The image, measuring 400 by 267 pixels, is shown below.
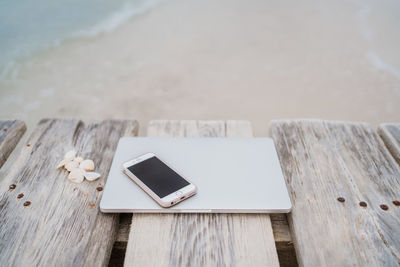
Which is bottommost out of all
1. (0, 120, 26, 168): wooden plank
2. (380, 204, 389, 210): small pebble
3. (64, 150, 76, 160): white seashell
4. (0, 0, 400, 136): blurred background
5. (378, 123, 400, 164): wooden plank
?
(0, 0, 400, 136): blurred background

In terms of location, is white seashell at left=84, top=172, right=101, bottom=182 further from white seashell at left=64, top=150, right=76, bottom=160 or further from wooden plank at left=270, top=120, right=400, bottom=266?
wooden plank at left=270, top=120, right=400, bottom=266

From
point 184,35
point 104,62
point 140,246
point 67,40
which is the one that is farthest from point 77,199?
point 67,40

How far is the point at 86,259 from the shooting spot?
2.53ft

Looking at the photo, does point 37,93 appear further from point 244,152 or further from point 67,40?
point 244,152

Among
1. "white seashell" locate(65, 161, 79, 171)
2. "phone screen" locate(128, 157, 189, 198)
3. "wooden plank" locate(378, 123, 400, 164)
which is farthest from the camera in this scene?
"wooden plank" locate(378, 123, 400, 164)

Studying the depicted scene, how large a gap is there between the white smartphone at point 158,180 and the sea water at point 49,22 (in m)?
2.56

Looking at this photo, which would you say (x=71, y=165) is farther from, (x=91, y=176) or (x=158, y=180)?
(x=158, y=180)

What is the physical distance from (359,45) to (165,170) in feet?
9.53

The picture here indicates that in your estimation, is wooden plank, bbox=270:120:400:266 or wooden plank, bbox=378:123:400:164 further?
wooden plank, bbox=378:123:400:164

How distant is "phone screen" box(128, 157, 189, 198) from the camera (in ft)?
2.84

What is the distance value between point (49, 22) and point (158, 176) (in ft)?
11.7

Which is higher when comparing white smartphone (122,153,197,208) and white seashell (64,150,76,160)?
white smartphone (122,153,197,208)

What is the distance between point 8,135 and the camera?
3.84 ft

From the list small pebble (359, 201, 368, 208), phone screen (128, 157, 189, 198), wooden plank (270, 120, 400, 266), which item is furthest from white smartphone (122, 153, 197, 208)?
small pebble (359, 201, 368, 208)
